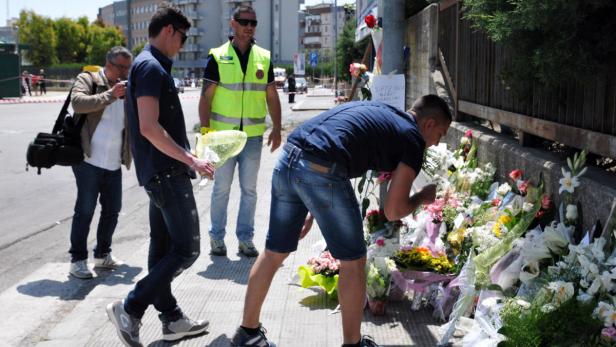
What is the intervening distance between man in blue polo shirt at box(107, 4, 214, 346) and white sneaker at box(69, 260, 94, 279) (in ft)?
5.56

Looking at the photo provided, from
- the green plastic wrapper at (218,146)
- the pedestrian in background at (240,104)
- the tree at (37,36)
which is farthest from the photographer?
the tree at (37,36)

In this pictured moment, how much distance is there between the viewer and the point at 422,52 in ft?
30.9

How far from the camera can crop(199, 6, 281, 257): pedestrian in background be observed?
240 inches

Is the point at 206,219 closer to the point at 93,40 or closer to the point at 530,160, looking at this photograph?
the point at 530,160

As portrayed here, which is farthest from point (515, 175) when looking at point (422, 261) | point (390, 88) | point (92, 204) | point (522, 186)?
point (92, 204)

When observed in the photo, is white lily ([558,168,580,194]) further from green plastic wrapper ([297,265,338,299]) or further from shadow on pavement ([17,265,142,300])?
shadow on pavement ([17,265,142,300])

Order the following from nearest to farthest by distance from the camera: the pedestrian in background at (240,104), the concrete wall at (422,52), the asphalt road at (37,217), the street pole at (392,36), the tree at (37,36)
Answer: the street pole at (392,36) → the pedestrian in background at (240,104) → the asphalt road at (37,217) → the concrete wall at (422,52) → the tree at (37,36)

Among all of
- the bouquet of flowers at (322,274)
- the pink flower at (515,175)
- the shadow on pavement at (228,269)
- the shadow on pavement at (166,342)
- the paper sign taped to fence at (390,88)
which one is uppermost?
the paper sign taped to fence at (390,88)

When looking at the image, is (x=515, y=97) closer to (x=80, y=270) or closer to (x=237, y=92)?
(x=237, y=92)

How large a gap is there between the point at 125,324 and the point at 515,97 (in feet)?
9.64

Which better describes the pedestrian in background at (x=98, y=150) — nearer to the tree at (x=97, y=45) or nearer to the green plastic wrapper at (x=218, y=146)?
the green plastic wrapper at (x=218, y=146)

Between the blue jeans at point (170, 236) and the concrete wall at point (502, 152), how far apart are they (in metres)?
2.15

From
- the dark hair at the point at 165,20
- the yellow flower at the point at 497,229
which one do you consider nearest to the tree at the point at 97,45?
the dark hair at the point at 165,20

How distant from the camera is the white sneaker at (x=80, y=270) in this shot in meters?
5.83
